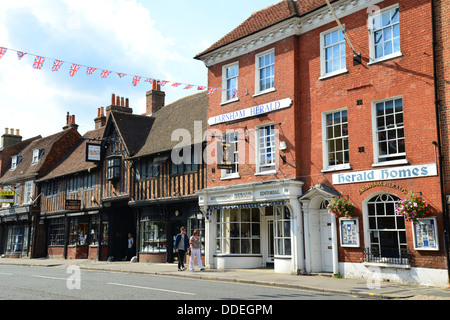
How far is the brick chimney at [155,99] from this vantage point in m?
31.1

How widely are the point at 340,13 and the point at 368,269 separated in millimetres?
8808

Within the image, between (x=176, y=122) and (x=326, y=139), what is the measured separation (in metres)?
11.0

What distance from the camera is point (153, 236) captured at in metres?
24.7

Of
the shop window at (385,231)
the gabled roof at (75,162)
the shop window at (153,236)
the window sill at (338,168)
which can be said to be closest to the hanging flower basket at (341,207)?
the shop window at (385,231)

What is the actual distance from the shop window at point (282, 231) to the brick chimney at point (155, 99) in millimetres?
15694

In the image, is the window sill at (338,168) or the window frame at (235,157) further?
the window frame at (235,157)

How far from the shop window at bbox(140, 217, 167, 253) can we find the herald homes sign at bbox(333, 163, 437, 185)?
37.5ft

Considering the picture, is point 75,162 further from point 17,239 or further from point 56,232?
Result: point 17,239

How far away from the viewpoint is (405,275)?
A: 1355 centimetres

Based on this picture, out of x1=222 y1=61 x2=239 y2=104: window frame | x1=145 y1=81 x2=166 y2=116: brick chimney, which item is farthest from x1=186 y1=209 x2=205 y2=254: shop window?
x1=145 y1=81 x2=166 y2=116: brick chimney

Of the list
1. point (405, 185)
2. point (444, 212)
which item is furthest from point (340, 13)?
point (444, 212)

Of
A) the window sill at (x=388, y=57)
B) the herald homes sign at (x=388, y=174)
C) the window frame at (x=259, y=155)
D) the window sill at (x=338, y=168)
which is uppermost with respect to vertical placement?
the window sill at (x=388, y=57)

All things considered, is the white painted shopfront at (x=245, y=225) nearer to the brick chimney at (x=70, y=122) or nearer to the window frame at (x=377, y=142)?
the window frame at (x=377, y=142)

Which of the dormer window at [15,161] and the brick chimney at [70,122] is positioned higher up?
the brick chimney at [70,122]
